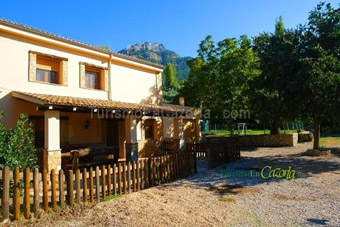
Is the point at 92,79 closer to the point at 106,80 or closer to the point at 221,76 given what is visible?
the point at 106,80

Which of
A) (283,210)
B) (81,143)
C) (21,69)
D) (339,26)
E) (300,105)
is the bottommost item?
(283,210)

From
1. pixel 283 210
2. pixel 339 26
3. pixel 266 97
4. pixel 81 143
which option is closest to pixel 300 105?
pixel 266 97

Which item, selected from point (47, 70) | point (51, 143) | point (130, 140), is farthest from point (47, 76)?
point (130, 140)

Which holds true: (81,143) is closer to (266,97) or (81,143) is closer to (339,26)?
(266,97)

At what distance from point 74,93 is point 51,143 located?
3960 millimetres

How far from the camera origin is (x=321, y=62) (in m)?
12.4

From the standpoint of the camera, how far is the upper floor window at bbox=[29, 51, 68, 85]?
11836 millimetres

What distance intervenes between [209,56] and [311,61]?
10.6m

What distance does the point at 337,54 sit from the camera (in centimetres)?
1321

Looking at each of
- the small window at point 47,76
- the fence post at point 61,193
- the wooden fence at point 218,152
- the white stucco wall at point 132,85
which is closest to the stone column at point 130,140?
the white stucco wall at point 132,85

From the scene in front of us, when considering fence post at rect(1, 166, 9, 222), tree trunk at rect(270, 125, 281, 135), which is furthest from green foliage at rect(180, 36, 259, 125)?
fence post at rect(1, 166, 9, 222)

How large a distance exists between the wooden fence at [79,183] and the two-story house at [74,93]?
383 centimetres

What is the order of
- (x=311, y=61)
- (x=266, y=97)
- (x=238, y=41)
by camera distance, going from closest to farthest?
(x=311, y=61) → (x=266, y=97) → (x=238, y=41)

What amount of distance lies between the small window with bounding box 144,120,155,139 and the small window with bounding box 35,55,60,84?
6775 mm
